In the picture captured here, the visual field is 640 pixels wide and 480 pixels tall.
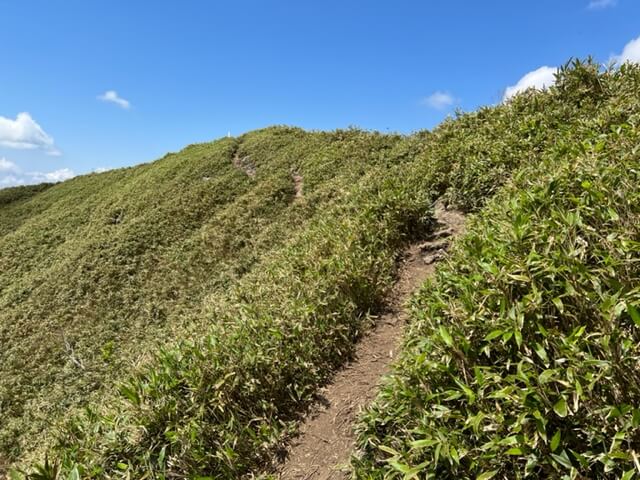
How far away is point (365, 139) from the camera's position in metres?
16.9

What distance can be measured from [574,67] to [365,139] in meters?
8.86

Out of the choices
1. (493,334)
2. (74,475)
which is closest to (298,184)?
(74,475)

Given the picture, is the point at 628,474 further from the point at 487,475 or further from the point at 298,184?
the point at 298,184

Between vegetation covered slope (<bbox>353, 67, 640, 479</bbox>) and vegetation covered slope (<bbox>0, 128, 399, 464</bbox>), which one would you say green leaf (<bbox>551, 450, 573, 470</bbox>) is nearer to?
vegetation covered slope (<bbox>353, 67, 640, 479</bbox>)

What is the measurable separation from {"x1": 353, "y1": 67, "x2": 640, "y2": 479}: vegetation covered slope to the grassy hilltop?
0.05 feet

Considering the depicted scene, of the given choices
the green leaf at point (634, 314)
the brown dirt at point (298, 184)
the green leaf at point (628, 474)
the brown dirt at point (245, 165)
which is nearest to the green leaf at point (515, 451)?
the green leaf at point (628, 474)

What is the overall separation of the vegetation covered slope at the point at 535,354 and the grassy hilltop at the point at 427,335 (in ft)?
0.05

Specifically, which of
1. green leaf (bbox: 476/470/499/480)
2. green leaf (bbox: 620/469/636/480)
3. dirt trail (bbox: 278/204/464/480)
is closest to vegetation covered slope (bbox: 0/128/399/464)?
dirt trail (bbox: 278/204/464/480)

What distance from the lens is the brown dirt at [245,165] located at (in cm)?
1952

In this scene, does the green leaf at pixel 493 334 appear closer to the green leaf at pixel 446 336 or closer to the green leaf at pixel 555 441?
the green leaf at pixel 446 336

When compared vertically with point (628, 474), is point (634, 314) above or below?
above

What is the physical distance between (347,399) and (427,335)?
1.29m

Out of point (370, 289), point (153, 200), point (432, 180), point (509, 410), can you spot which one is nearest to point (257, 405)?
point (370, 289)

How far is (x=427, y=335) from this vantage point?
3.78 meters
